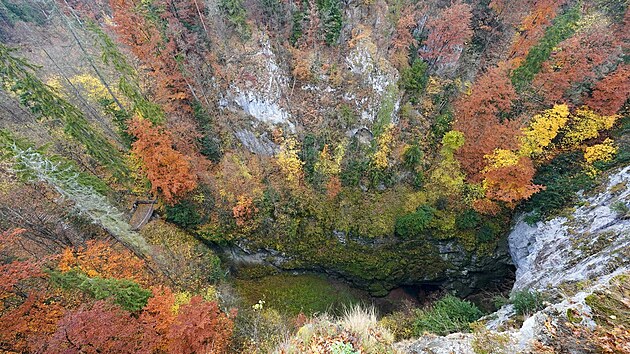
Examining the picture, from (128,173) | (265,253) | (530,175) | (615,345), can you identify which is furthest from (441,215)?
(128,173)

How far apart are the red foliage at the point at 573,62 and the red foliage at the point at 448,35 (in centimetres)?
630

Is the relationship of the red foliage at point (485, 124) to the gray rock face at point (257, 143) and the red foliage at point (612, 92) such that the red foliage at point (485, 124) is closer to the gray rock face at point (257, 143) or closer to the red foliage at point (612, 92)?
the red foliage at point (612, 92)

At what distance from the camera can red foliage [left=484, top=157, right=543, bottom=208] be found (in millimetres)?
17978

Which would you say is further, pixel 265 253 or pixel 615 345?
pixel 265 253

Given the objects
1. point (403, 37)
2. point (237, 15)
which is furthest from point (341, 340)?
point (237, 15)

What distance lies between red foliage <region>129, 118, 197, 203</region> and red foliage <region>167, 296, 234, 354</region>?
27.3 feet

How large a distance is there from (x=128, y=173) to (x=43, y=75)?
13.9 meters

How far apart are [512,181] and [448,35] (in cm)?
1210

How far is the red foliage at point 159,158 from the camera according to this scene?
19.2 m

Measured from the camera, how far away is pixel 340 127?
23.3 metres

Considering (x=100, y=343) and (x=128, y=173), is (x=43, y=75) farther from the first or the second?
(x=100, y=343)

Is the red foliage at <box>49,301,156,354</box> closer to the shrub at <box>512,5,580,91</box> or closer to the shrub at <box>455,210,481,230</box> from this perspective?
the shrub at <box>455,210,481,230</box>

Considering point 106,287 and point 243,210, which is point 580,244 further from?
point 106,287

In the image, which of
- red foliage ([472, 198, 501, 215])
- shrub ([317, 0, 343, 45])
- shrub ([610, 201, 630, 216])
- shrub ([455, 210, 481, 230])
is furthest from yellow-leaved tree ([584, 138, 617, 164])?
shrub ([317, 0, 343, 45])
